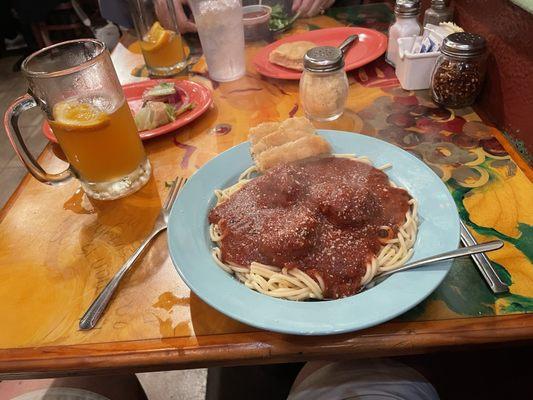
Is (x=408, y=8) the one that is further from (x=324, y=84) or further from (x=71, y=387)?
(x=71, y=387)

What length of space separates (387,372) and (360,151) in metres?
0.69

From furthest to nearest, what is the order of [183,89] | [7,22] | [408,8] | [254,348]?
[7,22] < [183,89] < [408,8] < [254,348]

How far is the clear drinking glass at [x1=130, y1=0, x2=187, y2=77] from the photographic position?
2.12m

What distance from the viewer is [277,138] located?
55.5 inches

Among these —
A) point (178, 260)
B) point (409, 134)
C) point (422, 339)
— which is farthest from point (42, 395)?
point (409, 134)

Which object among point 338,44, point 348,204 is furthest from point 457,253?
point 338,44

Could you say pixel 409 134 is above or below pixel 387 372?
above

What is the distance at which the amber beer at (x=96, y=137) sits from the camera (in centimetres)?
128

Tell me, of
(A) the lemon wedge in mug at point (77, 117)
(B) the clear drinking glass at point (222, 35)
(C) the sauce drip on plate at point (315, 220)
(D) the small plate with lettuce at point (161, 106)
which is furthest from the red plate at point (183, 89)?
(C) the sauce drip on plate at point (315, 220)

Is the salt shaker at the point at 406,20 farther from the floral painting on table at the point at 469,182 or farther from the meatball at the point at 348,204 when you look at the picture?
the meatball at the point at 348,204

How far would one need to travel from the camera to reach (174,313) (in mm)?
1005

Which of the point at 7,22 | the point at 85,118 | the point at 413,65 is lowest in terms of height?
the point at 7,22

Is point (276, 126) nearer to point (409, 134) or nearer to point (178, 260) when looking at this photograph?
Result: point (409, 134)

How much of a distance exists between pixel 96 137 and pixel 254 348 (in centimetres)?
83
